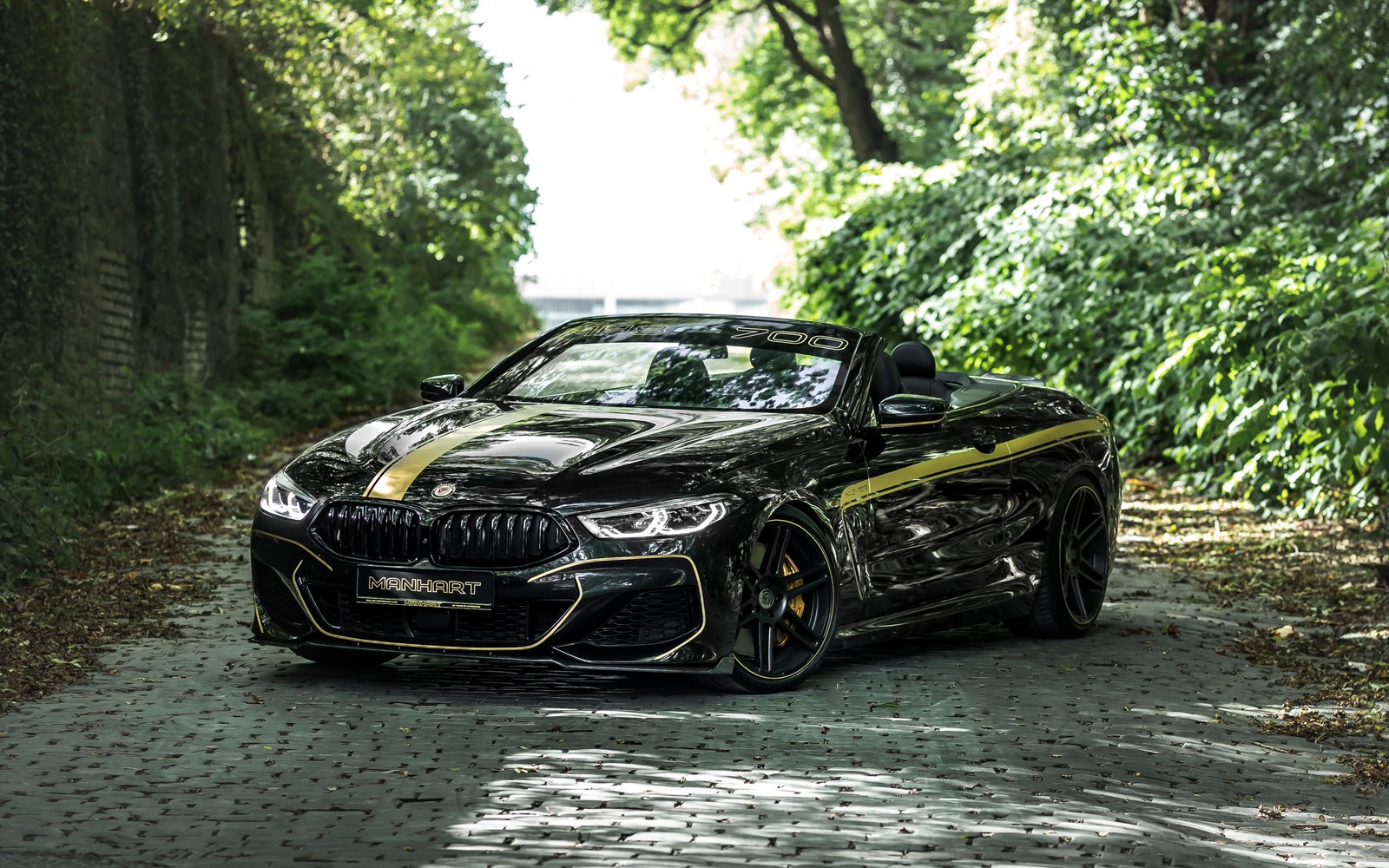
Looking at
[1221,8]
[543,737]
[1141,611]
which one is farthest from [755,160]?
[543,737]

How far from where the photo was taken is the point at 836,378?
8352mm

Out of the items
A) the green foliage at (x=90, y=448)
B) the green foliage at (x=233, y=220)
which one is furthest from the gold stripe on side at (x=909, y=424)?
the green foliage at (x=233, y=220)

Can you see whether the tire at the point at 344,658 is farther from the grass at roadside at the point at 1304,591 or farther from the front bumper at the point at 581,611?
the grass at roadside at the point at 1304,591

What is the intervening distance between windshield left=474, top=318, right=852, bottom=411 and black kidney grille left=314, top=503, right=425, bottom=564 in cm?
146

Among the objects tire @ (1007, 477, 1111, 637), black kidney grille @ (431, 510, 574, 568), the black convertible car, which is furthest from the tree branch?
black kidney grille @ (431, 510, 574, 568)

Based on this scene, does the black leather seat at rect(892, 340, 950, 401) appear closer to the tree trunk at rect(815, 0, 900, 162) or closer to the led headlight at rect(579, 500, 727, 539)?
the led headlight at rect(579, 500, 727, 539)

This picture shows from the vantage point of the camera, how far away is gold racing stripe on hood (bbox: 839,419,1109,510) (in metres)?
7.97

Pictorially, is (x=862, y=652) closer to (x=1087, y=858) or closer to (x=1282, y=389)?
(x=1087, y=858)

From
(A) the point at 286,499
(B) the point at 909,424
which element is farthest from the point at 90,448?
(B) the point at 909,424

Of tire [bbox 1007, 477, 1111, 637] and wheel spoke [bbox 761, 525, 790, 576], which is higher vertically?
wheel spoke [bbox 761, 525, 790, 576]

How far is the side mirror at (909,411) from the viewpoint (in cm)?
813

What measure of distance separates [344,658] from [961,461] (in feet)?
9.37

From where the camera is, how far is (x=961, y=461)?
8.69 m

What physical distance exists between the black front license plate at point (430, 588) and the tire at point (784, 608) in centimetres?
96
